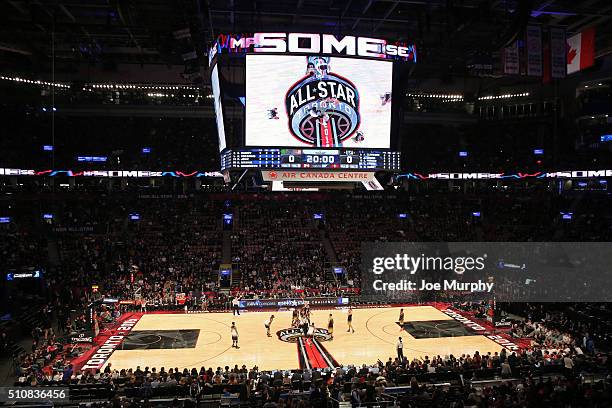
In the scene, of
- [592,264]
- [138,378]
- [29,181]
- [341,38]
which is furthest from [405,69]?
[29,181]

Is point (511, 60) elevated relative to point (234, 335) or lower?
elevated

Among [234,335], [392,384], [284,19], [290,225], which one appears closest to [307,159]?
[392,384]

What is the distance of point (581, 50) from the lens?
71.6 ft

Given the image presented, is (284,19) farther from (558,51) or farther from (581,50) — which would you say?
(581,50)

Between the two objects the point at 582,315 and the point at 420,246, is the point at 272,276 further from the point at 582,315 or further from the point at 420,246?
the point at 582,315

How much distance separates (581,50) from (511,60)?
372cm

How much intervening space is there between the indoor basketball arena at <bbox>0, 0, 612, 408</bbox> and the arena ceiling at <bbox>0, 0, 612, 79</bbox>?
Result: 0.17m

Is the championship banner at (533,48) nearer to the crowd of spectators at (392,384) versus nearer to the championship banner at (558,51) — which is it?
the championship banner at (558,51)

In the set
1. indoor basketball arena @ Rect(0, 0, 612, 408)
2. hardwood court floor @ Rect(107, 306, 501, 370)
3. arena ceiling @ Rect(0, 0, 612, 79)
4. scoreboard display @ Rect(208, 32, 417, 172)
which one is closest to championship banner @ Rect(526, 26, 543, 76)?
indoor basketball arena @ Rect(0, 0, 612, 408)

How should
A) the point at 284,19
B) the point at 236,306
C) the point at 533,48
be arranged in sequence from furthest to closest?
the point at 236,306
the point at 284,19
the point at 533,48

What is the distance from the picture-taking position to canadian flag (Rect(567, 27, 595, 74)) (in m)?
21.5

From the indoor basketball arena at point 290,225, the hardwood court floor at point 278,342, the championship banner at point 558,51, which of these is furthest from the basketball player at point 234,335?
the championship banner at point 558,51

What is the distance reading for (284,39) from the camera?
54.7 ft

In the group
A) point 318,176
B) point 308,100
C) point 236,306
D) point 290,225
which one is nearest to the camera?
point 308,100
